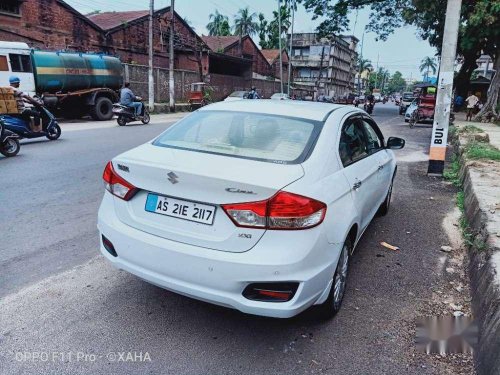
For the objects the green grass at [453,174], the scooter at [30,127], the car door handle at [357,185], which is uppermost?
the car door handle at [357,185]

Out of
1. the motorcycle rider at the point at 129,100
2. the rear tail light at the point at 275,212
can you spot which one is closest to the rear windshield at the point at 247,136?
the rear tail light at the point at 275,212

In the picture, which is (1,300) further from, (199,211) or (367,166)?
(367,166)

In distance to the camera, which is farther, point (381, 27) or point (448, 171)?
point (381, 27)

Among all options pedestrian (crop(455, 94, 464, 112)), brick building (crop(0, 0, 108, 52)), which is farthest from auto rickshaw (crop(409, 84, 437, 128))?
brick building (crop(0, 0, 108, 52))

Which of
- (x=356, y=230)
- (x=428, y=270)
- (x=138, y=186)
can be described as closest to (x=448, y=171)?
(x=428, y=270)

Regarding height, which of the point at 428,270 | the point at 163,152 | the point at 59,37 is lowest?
the point at 428,270

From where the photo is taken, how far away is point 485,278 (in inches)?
125

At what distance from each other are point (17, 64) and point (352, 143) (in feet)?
50.1

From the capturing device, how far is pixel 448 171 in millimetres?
8695

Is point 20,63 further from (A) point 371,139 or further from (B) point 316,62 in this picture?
(B) point 316,62

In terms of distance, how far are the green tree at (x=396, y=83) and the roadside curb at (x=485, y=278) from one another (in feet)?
472

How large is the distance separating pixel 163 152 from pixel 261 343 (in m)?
1.50

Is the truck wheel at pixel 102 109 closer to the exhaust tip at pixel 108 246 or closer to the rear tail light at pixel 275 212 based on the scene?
the exhaust tip at pixel 108 246

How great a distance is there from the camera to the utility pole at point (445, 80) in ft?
24.6
